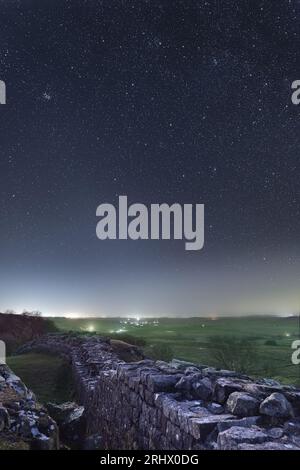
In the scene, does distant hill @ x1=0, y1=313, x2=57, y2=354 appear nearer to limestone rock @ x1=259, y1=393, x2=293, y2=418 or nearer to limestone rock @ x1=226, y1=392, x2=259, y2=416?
limestone rock @ x1=226, y1=392, x2=259, y2=416

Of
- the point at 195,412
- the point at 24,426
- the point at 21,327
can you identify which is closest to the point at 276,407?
the point at 195,412

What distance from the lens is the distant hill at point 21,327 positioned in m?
53.5

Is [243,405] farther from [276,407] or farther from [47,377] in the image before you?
[47,377]

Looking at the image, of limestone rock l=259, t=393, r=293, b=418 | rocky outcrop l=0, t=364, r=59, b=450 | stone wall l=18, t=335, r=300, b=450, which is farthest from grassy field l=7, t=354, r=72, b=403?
limestone rock l=259, t=393, r=293, b=418

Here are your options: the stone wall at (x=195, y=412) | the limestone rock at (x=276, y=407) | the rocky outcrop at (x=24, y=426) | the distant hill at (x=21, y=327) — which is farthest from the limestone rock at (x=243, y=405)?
the distant hill at (x=21, y=327)

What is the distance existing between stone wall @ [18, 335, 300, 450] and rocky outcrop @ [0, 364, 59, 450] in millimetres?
1959

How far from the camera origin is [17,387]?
9945mm

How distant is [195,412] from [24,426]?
10.9 feet

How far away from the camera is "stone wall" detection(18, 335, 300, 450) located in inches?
232

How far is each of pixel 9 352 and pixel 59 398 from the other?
2791cm

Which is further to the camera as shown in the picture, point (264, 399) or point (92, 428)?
point (92, 428)

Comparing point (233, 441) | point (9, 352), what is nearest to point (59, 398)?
point (233, 441)

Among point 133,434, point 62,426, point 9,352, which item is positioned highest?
point 133,434
